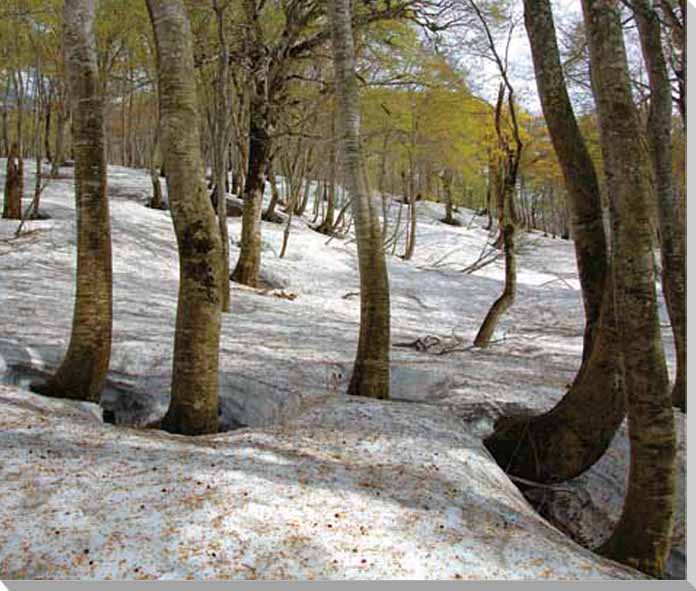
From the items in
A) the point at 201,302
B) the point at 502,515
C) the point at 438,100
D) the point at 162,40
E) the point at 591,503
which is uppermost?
the point at 438,100

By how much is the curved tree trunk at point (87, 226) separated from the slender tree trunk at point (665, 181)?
4.88 metres

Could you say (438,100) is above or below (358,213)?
above

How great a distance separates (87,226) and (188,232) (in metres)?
1.17

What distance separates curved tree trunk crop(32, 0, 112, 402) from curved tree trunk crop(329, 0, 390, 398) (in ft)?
6.68

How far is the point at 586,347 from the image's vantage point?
4.75 m

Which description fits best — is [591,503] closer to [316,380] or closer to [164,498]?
[316,380]

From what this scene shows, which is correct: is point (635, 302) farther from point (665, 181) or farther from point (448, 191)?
point (448, 191)

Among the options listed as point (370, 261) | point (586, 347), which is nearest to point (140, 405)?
point (370, 261)

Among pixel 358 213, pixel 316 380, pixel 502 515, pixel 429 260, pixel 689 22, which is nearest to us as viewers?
pixel 502 515

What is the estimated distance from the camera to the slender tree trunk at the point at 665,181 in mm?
5406

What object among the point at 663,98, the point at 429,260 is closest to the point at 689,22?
the point at 663,98

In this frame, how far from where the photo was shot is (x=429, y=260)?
75.4 feet

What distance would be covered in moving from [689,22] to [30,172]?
24.1m

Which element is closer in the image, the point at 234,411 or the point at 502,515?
the point at 502,515
